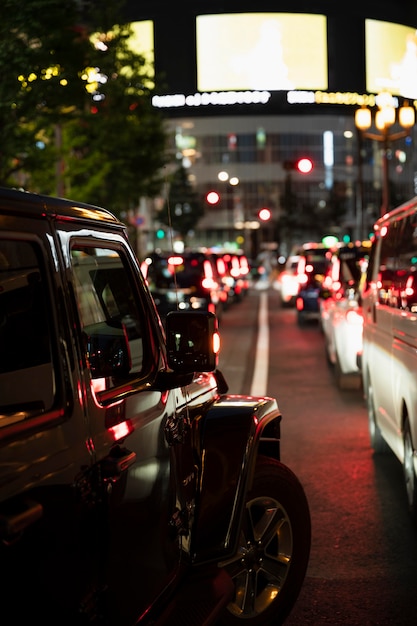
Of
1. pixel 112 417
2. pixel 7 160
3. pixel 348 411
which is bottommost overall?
pixel 348 411

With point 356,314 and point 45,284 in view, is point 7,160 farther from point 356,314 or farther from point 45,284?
point 45,284

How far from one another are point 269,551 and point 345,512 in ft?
7.76

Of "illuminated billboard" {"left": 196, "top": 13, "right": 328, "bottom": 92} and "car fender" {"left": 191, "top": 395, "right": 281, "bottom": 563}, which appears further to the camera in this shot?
"illuminated billboard" {"left": 196, "top": 13, "right": 328, "bottom": 92}

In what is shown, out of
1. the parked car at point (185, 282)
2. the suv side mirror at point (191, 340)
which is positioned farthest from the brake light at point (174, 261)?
the suv side mirror at point (191, 340)

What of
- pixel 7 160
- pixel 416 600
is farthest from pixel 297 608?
pixel 7 160

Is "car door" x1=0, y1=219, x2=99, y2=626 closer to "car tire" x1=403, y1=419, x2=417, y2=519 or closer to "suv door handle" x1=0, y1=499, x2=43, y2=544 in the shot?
"suv door handle" x1=0, y1=499, x2=43, y2=544

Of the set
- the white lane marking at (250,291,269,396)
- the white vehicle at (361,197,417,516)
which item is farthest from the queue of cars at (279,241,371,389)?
the white vehicle at (361,197,417,516)

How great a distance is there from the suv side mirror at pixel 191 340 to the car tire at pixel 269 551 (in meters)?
0.73

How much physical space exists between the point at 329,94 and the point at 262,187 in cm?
6785

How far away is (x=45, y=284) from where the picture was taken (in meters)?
3.09

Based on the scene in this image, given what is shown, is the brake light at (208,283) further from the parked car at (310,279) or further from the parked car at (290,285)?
the parked car at (290,285)

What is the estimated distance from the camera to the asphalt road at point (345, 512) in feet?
16.6

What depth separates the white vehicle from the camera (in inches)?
249

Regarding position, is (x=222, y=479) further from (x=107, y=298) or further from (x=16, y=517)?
(x=16, y=517)
